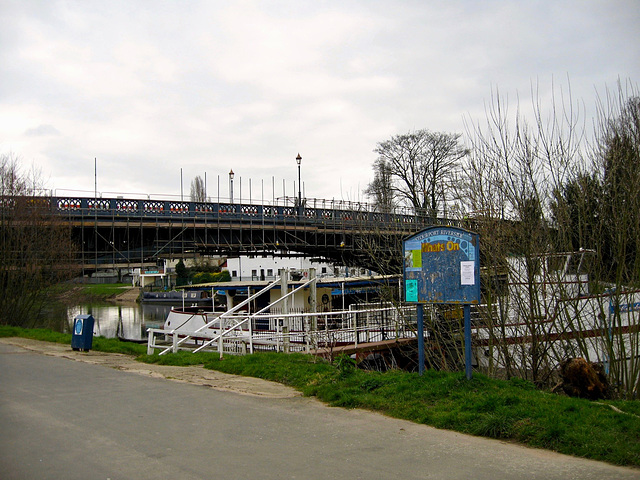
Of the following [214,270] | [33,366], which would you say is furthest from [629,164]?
[214,270]

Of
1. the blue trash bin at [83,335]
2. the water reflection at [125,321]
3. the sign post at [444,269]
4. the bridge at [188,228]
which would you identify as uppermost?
the bridge at [188,228]

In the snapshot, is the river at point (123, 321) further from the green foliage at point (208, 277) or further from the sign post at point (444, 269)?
the sign post at point (444, 269)

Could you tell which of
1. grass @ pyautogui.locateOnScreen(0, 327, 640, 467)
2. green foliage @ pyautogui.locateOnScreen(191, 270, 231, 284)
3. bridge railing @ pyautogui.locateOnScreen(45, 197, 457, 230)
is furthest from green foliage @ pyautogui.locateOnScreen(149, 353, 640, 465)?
green foliage @ pyautogui.locateOnScreen(191, 270, 231, 284)

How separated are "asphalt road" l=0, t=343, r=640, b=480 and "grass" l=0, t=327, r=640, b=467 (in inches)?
9.4

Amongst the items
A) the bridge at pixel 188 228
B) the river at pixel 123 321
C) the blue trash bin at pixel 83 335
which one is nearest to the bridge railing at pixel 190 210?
the bridge at pixel 188 228

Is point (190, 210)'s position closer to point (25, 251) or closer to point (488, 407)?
point (25, 251)

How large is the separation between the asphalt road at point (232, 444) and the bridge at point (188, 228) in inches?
1018

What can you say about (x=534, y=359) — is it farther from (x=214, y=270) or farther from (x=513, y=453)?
(x=214, y=270)

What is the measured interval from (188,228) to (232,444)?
34.0 meters

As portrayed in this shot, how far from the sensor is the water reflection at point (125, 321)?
40.5 m

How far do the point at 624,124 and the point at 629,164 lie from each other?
1.35m

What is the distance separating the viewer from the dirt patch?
1145 cm

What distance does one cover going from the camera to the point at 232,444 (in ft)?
25.1

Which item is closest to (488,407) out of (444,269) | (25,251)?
(444,269)
